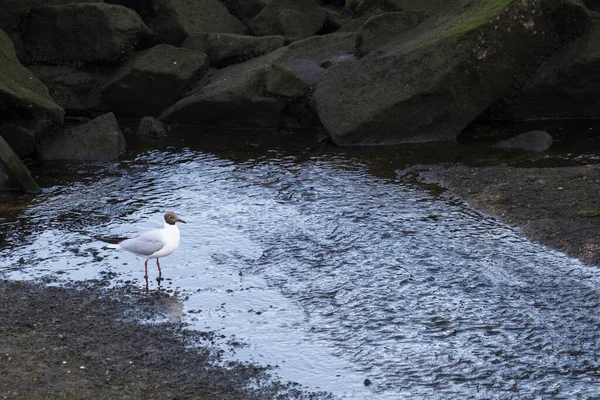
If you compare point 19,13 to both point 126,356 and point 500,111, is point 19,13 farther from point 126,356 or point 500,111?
point 126,356

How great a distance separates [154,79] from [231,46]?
2.41 metres

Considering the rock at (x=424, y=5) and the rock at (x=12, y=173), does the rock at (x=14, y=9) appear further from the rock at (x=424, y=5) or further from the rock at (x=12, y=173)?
the rock at (x=424, y=5)

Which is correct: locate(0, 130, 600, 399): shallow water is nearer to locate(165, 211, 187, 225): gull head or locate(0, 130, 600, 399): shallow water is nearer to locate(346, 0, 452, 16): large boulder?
locate(165, 211, 187, 225): gull head

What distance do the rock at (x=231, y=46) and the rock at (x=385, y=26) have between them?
2797 mm

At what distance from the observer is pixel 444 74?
58.3 ft

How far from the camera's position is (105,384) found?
8367mm

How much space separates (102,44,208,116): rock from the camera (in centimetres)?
2134

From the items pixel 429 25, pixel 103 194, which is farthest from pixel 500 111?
pixel 103 194

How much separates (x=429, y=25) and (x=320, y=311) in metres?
11.4

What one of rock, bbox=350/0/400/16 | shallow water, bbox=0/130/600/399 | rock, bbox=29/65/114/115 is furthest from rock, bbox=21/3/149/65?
rock, bbox=350/0/400/16

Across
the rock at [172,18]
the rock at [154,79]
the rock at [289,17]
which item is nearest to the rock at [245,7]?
the rock at [289,17]

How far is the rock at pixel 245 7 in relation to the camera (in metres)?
25.7

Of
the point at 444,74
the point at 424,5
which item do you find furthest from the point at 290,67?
the point at 424,5

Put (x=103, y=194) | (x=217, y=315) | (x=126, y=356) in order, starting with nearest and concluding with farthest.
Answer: (x=126, y=356), (x=217, y=315), (x=103, y=194)
